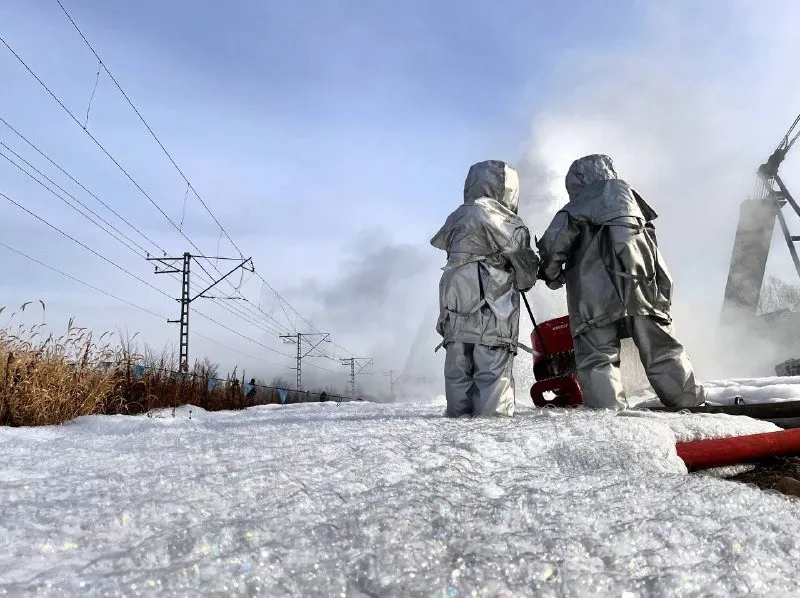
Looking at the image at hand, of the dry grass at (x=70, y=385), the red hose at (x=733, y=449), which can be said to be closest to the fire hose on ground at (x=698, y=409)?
the red hose at (x=733, y=449)

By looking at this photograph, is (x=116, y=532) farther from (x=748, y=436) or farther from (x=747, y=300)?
(x=747, y=300)

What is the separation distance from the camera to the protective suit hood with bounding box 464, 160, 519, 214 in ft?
13.2

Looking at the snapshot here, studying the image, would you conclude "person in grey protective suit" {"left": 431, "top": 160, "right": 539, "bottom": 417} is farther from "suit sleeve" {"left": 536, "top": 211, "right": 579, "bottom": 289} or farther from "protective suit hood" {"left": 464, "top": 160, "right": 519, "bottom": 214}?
"suit sleeve" {"left": 536, "top": 211, "right": 579, "bottom": 289}

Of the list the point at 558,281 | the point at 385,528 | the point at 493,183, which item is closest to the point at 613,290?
the point at 558,281

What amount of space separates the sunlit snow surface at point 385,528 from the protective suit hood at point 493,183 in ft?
8.86

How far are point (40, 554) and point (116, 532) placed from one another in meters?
0.12

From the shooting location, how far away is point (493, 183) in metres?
4.01

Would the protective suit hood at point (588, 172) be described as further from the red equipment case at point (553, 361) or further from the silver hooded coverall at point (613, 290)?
the red equipment case at point (553, 361)

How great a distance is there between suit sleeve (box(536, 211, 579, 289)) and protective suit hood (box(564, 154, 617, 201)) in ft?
1.10

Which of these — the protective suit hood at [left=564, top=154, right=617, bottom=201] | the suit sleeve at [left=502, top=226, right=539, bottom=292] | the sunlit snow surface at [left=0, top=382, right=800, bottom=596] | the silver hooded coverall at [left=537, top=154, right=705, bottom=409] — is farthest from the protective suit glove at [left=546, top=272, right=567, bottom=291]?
the sunlit snow surface at [left=0, top=382, right=800, bottom=596]

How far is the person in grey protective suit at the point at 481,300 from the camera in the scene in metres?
3.63

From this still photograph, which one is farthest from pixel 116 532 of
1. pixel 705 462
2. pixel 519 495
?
pixel 705 462

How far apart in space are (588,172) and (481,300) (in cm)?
155

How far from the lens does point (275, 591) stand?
776 millimetres
